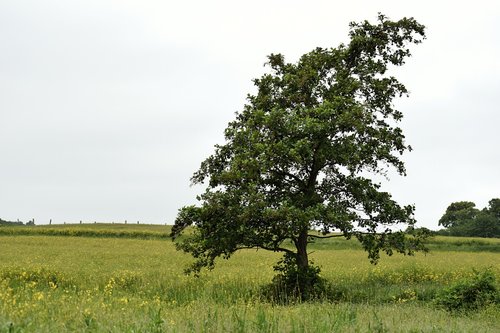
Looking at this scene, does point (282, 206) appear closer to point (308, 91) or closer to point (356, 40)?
point (308, 91)

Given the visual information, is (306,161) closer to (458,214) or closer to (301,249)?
(301,249)

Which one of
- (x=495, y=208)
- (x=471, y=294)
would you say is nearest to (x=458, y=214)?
(x=495, y=208)

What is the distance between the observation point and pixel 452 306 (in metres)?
15.6

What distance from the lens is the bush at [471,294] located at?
51.0 ft

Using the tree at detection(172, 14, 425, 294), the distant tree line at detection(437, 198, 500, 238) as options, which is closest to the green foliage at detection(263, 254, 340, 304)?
the tree at detection(172, 14, 425, 294)

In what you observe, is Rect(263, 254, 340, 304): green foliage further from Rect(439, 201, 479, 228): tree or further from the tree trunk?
Rect(439, 201, 479, 228): tree

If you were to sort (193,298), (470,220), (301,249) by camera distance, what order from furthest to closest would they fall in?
(470,220) < (301,249) < (193,298)

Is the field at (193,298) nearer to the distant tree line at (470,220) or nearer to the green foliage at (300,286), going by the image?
the green foliage at (300,286)

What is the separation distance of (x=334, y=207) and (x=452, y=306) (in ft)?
16.3

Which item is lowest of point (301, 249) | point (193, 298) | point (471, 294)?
point (193, 298)

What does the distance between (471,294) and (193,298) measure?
31.5ft

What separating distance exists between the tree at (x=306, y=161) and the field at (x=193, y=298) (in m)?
2.09

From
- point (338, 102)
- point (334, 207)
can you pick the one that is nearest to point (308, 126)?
point (338, 102)

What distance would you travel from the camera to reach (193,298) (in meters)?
17.1
